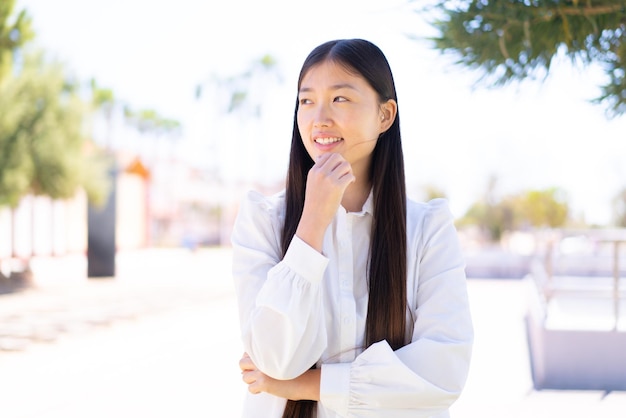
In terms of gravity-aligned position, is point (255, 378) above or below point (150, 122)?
below

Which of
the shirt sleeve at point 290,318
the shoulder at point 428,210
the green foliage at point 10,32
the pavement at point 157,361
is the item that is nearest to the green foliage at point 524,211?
the pavement at point 157,361

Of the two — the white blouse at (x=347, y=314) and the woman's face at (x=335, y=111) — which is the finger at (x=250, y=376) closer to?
the white blouse at (x=347, y=314)

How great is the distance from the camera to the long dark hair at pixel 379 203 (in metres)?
1.38

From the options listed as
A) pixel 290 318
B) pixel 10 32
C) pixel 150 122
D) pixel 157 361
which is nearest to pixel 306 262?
pixel 290 318

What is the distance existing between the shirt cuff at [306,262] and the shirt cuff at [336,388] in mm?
176

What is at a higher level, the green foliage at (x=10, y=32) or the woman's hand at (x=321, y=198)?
the green foliage at (x=10, y=32)

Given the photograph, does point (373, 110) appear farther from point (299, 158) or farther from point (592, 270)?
point (592, 270)

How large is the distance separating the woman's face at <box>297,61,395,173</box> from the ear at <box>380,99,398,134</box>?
0.13 ft

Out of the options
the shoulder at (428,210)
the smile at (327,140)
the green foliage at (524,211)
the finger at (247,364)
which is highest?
the smile at (327,140)

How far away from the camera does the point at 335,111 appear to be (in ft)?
4.54

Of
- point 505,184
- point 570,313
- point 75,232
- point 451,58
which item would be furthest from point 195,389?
point 505,184

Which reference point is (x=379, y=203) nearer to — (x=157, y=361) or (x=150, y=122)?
(x=157, y=361)

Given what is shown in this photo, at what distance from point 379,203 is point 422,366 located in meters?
0.35

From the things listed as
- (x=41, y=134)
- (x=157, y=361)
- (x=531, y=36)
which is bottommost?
(x=157, y=361)
